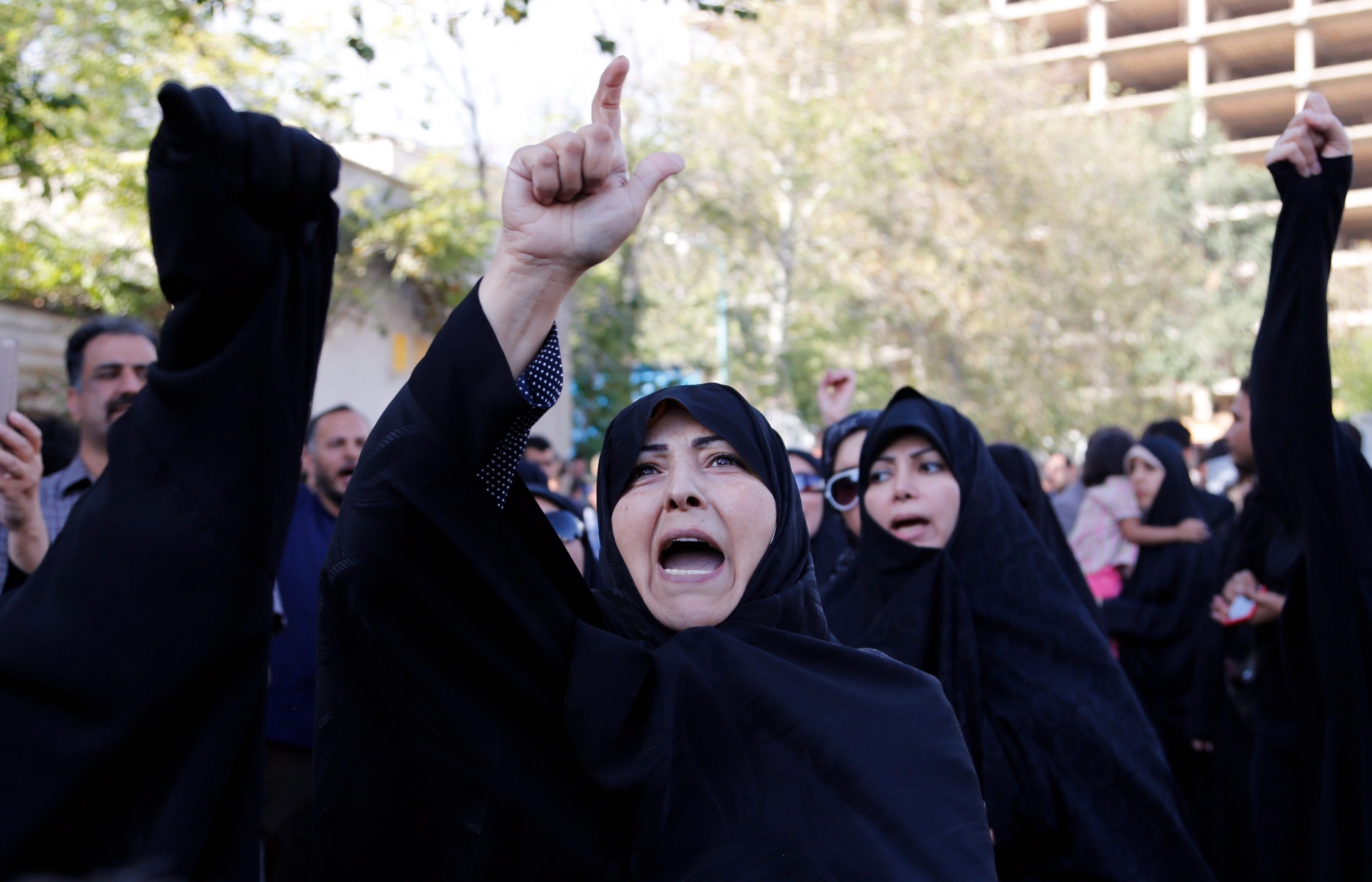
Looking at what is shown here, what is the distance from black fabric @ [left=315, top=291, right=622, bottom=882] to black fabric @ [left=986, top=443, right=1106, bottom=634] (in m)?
2.66

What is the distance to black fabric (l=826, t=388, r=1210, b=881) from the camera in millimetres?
3037

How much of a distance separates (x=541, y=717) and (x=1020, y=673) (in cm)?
183

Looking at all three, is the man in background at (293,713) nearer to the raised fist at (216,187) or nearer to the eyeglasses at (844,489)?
the eyeglasses at (844,489)

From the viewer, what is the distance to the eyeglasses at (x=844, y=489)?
421 cm

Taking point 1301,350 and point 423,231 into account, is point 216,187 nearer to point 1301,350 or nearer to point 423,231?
point 1301,350

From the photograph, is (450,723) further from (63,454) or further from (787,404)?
(787,404)

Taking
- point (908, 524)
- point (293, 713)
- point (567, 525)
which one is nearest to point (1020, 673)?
point (908, 524)

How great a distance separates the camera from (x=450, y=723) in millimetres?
1608

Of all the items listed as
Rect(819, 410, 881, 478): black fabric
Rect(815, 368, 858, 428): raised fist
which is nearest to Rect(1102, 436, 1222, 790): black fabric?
Rect(815, 368, 858, 428): raised fist

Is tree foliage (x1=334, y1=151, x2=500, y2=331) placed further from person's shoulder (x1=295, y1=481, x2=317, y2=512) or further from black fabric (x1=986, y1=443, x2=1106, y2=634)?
black fabric (x1=986, y1=443, x2=1106, y2=634)

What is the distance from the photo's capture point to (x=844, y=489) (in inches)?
167

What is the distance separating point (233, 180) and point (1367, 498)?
310cm

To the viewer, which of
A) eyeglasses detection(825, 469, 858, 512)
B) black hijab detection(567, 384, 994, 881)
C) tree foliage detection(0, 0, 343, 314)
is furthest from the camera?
tree foliage detection(0, 0, 343, 314)

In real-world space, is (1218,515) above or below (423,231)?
below
